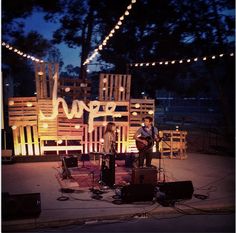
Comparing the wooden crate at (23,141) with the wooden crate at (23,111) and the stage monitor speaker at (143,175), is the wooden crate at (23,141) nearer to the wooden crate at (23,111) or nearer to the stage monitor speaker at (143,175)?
the wooden crate at (23,111)

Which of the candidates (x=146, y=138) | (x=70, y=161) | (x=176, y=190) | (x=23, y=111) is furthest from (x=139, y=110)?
(x=176, y=190)

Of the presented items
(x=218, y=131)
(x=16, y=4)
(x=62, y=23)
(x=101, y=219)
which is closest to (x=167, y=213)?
(x=101, y=219)

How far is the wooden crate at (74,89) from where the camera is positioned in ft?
43.0

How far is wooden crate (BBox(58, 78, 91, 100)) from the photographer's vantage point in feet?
43.0

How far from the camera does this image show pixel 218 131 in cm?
2275

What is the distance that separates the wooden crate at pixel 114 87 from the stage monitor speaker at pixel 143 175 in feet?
17.6

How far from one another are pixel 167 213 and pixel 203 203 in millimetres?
1123

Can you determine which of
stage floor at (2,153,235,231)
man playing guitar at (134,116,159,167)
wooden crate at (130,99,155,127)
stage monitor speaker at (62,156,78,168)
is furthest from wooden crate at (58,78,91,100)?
man playing guitar at (134,116,159,167)

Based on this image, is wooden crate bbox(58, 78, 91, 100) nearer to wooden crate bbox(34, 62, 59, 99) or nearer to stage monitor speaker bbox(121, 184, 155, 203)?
wooden crate bbox(34, 62, 59, 99)

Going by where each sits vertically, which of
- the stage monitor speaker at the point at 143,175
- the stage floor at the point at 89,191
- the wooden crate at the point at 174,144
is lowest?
the stage floor at the point at 89,191

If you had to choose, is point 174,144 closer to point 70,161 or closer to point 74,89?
point 70,161

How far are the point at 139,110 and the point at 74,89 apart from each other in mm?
2914

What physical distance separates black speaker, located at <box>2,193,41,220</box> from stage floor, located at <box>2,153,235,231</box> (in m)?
0.13

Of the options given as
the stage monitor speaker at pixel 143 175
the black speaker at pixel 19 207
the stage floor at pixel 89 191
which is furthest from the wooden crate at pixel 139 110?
the black speaker at pixel 19 207
